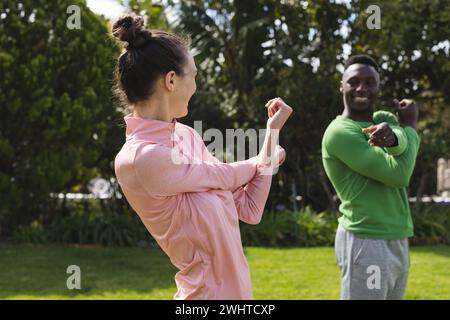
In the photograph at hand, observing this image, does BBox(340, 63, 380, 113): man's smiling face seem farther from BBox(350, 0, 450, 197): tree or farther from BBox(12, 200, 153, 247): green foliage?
BBox(350, 0, 450, 197): tree

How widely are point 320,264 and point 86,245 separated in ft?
11.7

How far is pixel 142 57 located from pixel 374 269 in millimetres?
1620

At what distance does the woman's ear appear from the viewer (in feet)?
5.91

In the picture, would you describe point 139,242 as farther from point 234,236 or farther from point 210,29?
point 234,236

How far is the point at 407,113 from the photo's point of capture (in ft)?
10.1

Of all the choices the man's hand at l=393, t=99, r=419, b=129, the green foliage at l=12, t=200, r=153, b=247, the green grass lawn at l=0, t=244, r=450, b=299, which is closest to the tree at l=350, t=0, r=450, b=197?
the green grass lawn at l=0, t=244, r=450, b=299

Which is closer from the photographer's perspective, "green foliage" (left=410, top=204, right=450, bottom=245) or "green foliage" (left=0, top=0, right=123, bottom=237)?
"green foliage" (left=0, top=0, right=123, bottom=237)

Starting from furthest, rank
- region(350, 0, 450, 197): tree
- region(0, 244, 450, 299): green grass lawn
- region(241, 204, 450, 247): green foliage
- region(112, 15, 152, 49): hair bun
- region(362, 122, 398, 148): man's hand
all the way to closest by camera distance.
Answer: region(350, 0, 450, 197): tree, region(241, 204, 450, 247): green foliage, region(0, 244, 450, 299): green grass lawn, region(362, 122, 398, 148): man's hand, region(112, 15, 152, 49): hair bun

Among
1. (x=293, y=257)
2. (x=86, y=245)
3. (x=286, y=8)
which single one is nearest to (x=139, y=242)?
(x=86, y=245)

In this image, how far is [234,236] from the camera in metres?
1.79

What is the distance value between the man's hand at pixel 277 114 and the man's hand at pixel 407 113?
1.33 m

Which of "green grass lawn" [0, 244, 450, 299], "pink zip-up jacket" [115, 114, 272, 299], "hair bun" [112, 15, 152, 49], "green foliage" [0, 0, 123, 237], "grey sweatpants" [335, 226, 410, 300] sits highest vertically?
"green foliage" [0, 0, 123, 237]

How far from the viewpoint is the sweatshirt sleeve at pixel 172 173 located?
1714 mm

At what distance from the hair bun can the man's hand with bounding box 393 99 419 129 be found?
1.61m
